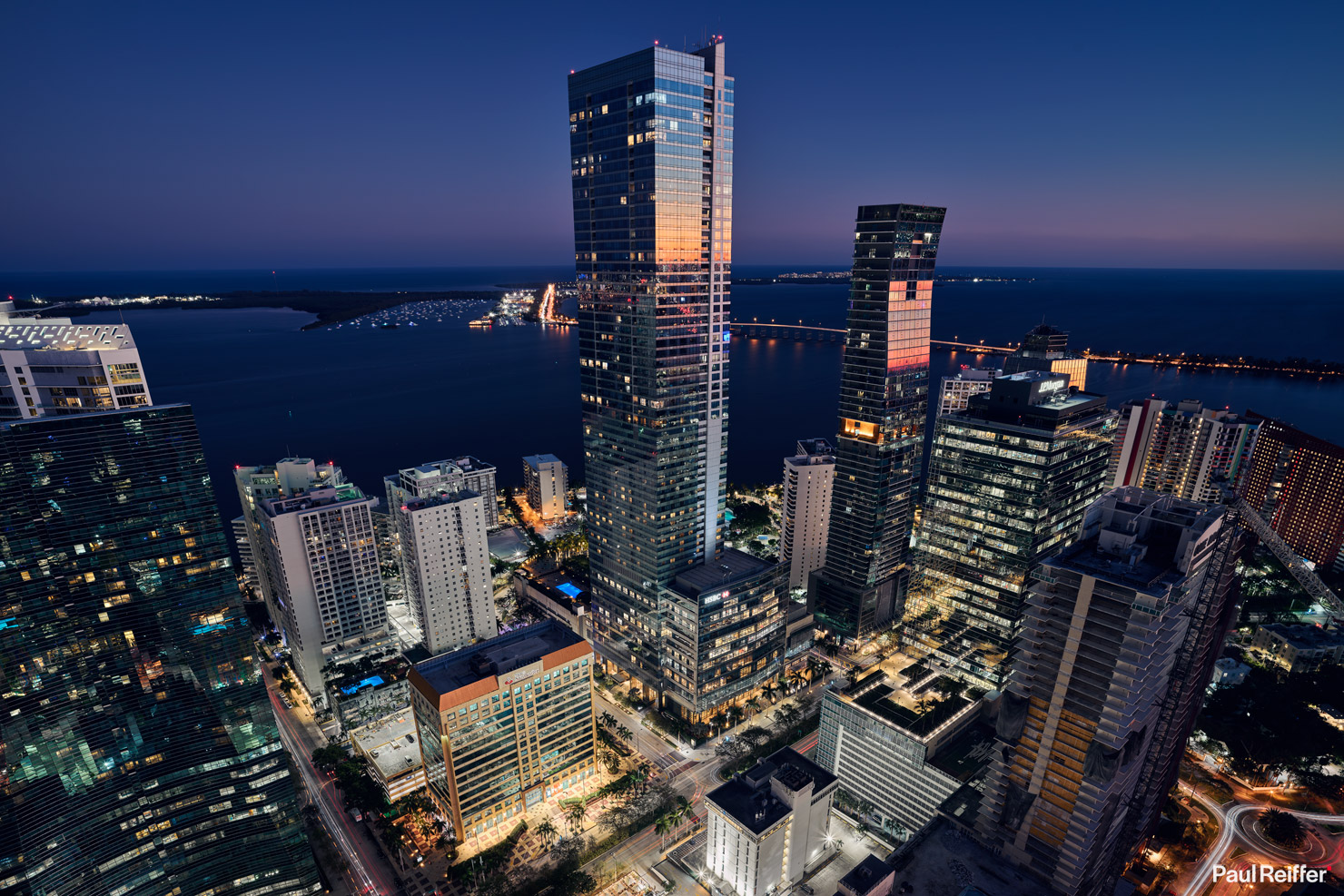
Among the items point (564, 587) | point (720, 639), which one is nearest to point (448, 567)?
point (564, 587)

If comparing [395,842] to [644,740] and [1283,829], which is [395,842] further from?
[1283,829]

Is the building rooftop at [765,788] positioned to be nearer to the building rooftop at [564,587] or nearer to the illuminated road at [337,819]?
the illuminated road at [337,819]

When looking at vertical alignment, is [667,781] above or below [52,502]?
below

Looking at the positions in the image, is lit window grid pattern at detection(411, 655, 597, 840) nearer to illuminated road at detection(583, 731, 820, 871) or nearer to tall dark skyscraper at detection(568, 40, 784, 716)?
illuminated road at detection(583, 731, 820, 871)

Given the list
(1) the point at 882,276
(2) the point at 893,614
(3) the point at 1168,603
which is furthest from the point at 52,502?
(2) the point at 893,614

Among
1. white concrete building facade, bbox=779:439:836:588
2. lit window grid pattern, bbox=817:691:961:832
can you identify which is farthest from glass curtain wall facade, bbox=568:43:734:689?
lit window grid pattern, bbox=817:691:961:832

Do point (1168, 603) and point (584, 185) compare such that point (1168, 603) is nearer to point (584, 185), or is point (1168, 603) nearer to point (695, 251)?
point (695, 251)
